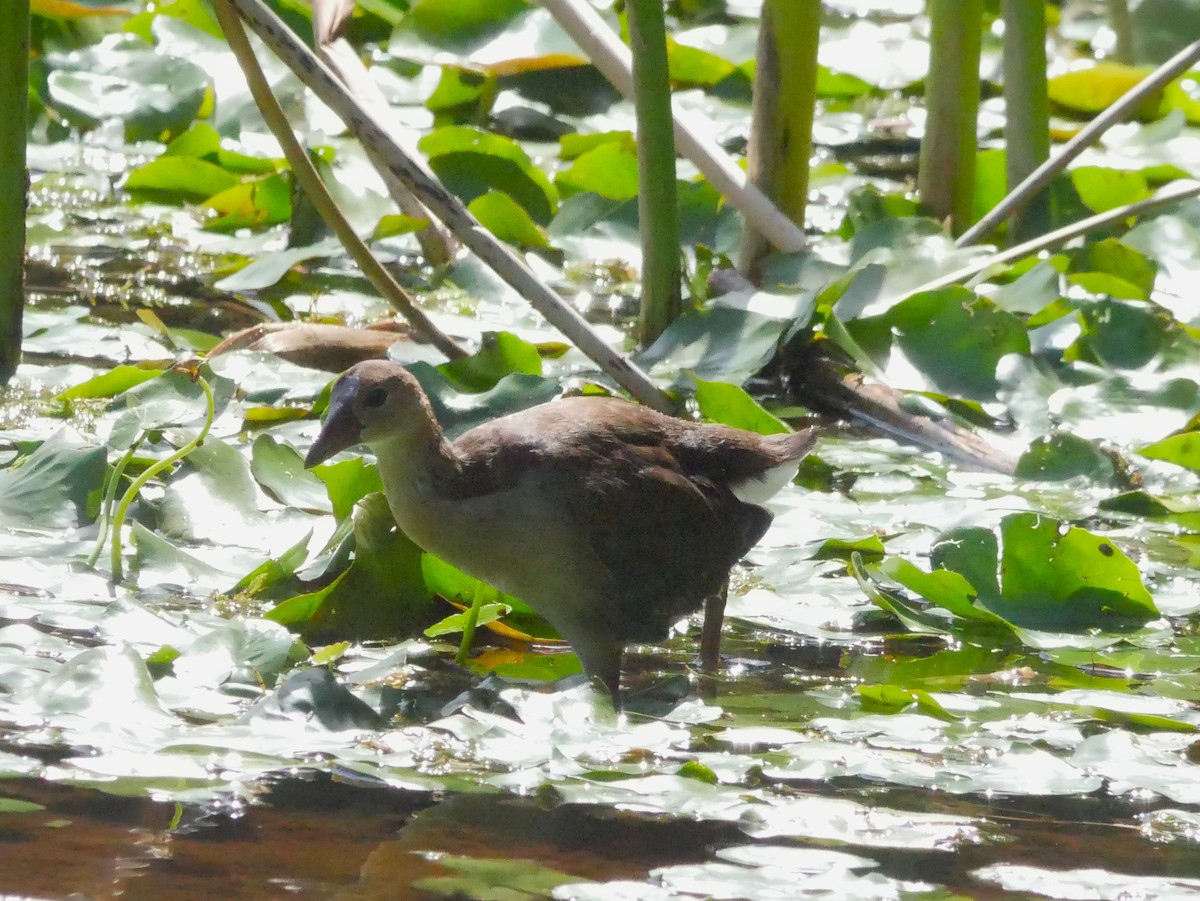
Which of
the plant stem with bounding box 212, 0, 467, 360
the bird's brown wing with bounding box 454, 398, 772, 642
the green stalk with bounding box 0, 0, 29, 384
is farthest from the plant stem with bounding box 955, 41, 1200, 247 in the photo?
the green stalk with bounding box 0, 0, 29, 384

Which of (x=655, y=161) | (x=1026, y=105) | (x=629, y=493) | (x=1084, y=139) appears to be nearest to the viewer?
(x=629, y=493)

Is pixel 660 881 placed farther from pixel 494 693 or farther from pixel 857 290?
pixel 857 290

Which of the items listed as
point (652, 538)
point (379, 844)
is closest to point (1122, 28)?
point (652, 538)

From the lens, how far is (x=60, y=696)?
2689 millimetres

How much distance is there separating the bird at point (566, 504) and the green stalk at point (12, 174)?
1.49 m

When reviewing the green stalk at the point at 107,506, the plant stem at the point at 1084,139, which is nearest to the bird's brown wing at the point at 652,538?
the green stalk at the point at 107,506

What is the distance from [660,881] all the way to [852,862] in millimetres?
295

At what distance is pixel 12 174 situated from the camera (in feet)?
13.9

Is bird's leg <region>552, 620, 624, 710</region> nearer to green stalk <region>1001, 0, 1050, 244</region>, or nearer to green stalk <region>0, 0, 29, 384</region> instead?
green stalk <region>0, 0, 29, 384</region>

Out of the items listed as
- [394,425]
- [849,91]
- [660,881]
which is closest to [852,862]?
[660,881]

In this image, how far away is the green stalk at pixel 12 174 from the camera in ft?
13.6

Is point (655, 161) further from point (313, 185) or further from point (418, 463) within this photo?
point (418, 463)

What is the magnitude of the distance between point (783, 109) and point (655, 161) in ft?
2.61

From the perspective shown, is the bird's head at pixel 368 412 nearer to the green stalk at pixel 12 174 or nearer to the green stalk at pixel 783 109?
the green stalk at pixel 12 174
